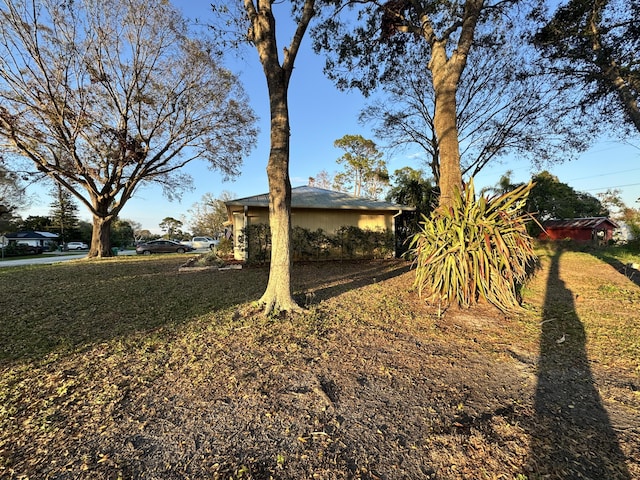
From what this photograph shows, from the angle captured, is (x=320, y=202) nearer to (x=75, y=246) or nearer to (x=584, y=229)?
(x=584, y=229)

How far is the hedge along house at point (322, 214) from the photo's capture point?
35.7ft

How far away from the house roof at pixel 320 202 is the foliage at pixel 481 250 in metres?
6.85

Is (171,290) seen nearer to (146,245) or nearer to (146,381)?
(146,381)

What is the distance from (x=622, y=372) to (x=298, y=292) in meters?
4.60

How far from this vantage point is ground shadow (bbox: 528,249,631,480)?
1564mm

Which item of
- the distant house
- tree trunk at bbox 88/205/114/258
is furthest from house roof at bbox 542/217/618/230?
tree trunk at bbox 88/205/114/258

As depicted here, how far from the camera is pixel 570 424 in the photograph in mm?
1921

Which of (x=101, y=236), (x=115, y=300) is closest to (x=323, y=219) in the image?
(x=115, y=300)

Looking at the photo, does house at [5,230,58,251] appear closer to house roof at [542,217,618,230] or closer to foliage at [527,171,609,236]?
foliage at [527,171,609,236]

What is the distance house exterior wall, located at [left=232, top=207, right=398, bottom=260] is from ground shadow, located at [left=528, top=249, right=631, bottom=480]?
8981 mm

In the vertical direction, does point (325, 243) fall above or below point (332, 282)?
above

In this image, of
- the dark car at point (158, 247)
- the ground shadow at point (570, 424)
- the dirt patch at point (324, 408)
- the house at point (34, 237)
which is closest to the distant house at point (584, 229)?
the ground shadow at point (570, 424)

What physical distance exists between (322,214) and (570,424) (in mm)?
10229

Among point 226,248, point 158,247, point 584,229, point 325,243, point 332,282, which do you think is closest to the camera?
point 332,282
